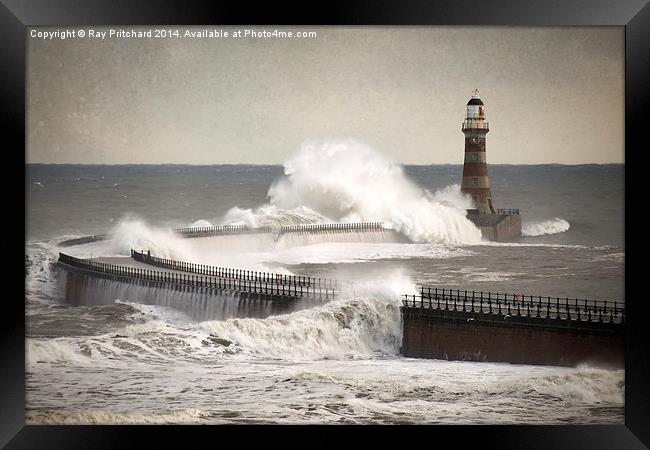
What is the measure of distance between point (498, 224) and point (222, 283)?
9.84ft

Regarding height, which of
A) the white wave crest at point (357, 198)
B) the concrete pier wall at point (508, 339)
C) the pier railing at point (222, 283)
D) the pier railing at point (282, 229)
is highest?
the white wave crest at point (357, 198)

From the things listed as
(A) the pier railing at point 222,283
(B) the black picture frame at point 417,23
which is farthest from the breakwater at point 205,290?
(B) the black picture frame at point 417,23

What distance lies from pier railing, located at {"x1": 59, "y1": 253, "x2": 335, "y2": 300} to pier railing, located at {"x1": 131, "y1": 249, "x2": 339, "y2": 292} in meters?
0.03

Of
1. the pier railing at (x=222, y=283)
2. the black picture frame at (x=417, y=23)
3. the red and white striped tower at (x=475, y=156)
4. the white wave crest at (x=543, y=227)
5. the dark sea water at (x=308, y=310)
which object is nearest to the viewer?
the black picture frame at (x=417, y=23)

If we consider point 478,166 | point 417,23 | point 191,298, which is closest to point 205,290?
point 191,298

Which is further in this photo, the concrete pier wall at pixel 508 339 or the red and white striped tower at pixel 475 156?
the red and white striped tower at pixel 475 156

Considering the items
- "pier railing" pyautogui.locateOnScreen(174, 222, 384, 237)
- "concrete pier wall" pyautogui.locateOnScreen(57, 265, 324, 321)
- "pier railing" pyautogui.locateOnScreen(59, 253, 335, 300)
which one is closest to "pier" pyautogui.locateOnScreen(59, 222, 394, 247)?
"pier railing" pyautogui.locateOnScreen(174, 222, 384, 237)

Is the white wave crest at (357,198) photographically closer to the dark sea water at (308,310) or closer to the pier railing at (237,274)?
the dark sea water at (308,310)

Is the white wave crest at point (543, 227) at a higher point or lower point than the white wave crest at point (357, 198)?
lower

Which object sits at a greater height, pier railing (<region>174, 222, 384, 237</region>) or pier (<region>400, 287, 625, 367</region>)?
pier railing (<region>174, 222, 384, 237</region>)

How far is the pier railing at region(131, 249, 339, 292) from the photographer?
1093 cm

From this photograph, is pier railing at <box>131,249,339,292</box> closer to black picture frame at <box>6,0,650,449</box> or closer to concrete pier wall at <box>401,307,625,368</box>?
concrete pier wall at <box>401,307,625,368</box>

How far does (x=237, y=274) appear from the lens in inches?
432

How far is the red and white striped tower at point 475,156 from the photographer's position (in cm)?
1076
